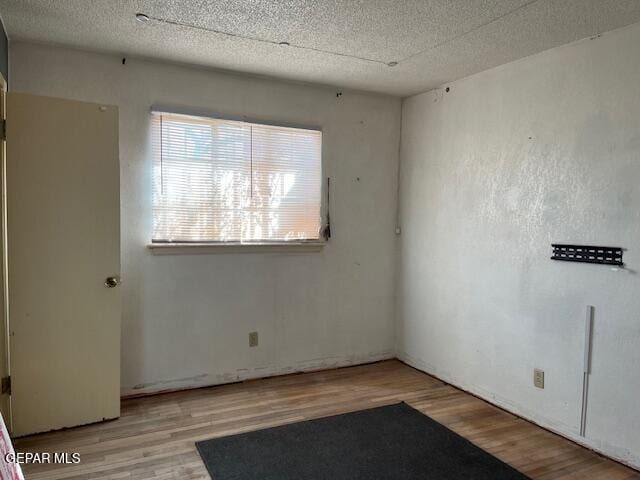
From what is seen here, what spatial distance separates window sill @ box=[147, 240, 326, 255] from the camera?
3.40 m

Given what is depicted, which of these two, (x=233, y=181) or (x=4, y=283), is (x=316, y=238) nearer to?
(x=233, y=181)

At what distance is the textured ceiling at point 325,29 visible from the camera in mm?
2400

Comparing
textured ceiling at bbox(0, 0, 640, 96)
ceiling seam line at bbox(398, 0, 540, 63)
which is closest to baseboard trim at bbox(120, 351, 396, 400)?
textured ceiling at bbox(0, 0, 640, 96)

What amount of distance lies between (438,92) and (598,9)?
157 cm

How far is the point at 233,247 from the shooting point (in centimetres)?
362

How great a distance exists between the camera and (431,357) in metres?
3.98

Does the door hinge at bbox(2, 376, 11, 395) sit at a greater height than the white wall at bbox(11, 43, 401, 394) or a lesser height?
lesser

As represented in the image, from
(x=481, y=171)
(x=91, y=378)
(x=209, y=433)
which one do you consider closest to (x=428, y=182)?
(x=481, y=171)

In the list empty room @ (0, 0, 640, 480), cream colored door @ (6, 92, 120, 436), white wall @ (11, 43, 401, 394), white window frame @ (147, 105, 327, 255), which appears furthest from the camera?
white window frame @ (147, 105, 327, 255)

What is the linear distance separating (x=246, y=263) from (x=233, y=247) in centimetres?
18

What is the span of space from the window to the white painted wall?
3.51 ft

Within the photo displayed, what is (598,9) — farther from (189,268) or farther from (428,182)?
(189,268)

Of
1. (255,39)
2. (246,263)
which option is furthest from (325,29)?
(246,263)

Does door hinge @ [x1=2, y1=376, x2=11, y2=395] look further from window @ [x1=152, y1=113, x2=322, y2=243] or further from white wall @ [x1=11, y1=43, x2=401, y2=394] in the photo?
window @ [x1=152, y1=113, x2=322, y2=243]
